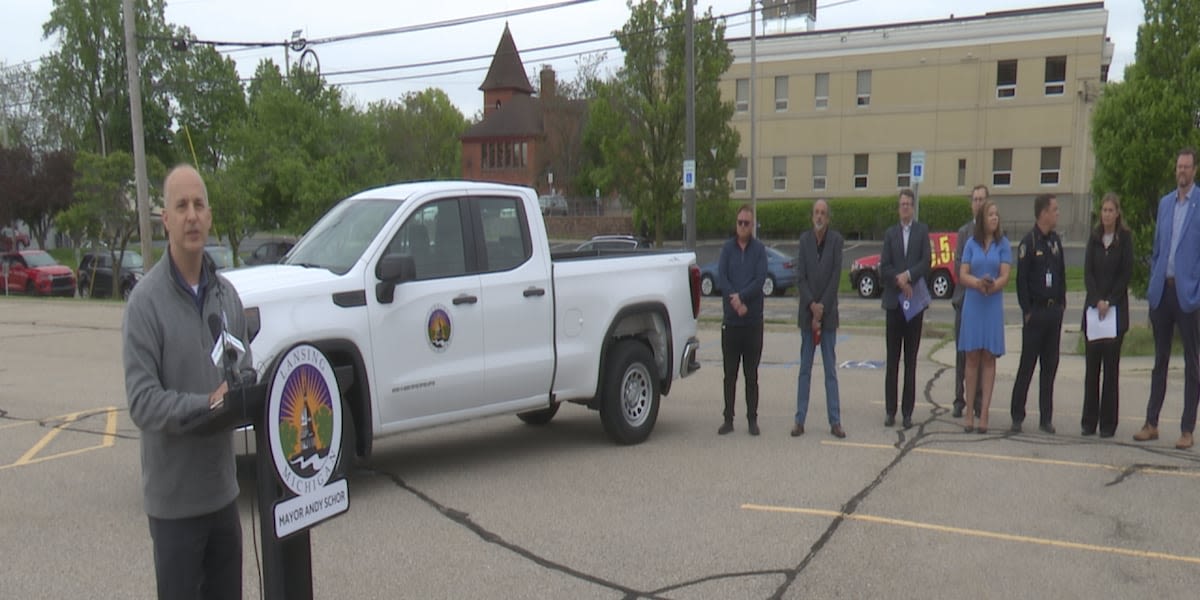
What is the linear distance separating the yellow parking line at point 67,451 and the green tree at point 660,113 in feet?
72.6

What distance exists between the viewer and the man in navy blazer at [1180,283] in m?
8.05

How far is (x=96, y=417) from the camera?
1076cm

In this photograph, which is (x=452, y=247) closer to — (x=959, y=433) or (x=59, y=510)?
(x=59, y=510)

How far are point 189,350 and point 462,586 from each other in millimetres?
2676

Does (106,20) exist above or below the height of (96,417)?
above

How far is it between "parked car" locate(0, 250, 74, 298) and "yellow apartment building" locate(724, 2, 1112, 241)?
2832 centimetres

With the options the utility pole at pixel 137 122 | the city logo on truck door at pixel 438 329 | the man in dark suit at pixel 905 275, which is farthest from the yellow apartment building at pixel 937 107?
the city logo on truck door at pixel 438 329

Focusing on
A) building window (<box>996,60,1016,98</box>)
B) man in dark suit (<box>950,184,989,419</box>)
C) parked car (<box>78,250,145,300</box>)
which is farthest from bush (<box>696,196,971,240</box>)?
man in dark suit (<box>950,184,989,419</box>)

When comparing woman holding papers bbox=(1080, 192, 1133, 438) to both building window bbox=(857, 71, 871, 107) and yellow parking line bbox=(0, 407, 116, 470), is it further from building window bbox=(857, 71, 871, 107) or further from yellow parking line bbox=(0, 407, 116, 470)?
building window bbox=(857, 71, 871, 107)

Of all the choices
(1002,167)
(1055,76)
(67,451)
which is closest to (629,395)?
(67,451)

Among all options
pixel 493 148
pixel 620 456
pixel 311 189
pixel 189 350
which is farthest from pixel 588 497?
pixel 493 148

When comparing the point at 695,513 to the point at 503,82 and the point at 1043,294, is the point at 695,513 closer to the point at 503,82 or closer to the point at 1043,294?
the point at 1043,294

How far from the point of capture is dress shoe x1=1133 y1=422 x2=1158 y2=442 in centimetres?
869

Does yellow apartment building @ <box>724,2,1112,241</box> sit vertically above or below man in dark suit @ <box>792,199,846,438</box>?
above
